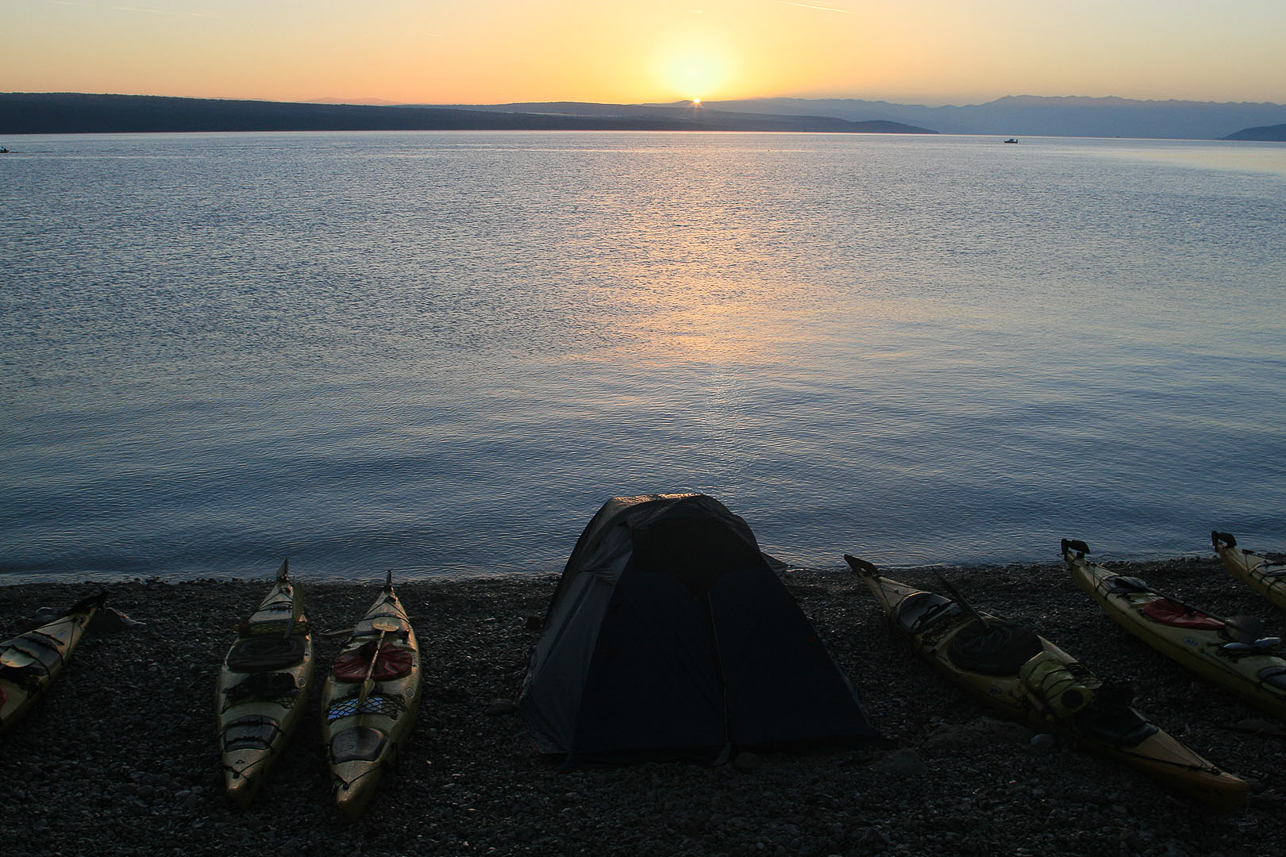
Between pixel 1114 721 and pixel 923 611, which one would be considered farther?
pixel 923 611

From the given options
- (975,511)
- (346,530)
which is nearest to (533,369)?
(346,530)

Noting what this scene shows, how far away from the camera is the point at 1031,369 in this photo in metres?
22.6

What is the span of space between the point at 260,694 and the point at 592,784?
10.2 feet

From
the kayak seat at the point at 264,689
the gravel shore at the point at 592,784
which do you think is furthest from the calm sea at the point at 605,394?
the kayak seat at the point at 264,689

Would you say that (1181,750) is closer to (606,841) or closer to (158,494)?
(606,841)

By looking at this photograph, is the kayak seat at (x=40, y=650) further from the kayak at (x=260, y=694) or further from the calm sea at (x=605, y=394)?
the calm sea at (x=605, y=394)

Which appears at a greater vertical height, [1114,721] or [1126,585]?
[1114,721]

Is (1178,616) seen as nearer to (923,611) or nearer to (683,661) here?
(923,611)

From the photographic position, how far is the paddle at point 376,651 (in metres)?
8.02

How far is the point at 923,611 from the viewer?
32.6ft

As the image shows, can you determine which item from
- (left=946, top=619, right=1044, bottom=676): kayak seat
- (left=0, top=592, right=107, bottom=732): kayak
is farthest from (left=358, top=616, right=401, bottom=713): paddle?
(left=946, top=619, right=1044, bottom=676): kayak seat

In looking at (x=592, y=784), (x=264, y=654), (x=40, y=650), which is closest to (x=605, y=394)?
(x=264, y=654)

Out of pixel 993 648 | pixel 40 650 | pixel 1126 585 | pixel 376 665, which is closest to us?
pixel 376 665

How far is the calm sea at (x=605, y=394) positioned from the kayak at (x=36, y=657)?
282cm
